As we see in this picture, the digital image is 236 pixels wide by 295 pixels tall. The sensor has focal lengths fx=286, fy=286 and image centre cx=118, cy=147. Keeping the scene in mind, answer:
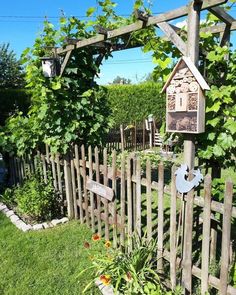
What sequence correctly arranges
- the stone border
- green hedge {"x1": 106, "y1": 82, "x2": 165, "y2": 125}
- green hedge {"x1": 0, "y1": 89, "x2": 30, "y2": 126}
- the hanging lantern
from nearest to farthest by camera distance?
the hanging lantern, the stone border, green hedge {"x1": 0, "y1": 89, "x2": 30, "y2": 126}, green hedge {"x1": 106, "y1": 82, "x2": 165, "y2": 125}

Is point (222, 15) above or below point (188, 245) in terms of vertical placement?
above

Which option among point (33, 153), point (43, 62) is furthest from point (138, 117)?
point (43, 62)

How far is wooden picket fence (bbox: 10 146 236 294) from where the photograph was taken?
92.5 inches

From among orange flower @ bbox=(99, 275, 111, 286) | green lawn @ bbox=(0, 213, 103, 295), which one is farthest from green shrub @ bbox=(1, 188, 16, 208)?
orange flower @ bbox=(99, 275, 111, 286)

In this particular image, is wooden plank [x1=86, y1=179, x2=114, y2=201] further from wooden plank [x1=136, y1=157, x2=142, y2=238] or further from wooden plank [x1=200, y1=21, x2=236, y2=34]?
wooden plank [x1=200, y1=21, x2=236, y2=34]

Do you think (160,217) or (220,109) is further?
(160,217)

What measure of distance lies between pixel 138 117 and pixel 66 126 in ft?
36.5

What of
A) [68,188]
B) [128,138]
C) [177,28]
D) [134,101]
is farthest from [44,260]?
[134,101]

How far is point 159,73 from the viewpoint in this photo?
295cm

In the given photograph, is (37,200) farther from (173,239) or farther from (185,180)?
(185,180)

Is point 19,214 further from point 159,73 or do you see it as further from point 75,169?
point 159,73

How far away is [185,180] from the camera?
2490 mm

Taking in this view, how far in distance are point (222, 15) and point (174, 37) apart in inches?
19.4

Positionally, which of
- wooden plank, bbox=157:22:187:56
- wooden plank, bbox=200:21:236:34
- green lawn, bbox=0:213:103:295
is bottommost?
green lawn, bbox=0:213:103:295
